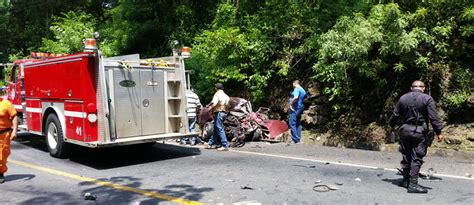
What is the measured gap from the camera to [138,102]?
30.2 feet

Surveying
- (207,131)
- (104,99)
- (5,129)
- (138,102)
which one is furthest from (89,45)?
(207,131)

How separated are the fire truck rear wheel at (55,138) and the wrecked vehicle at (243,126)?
377cm

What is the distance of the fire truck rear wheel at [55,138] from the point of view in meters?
9.50

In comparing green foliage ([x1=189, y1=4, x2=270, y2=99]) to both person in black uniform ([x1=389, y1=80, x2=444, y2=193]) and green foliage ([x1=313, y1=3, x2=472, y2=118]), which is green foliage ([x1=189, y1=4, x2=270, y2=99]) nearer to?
green foliage ([x1=313, y1=3, x2=472, y2=118])

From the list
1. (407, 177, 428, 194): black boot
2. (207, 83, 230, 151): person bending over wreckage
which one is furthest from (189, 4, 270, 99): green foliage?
(407, 177, 428, 194): black boot

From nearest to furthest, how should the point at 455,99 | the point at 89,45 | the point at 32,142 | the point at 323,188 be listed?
the point at 323,188 → the point at 89,45 → the point at 455,99 → the point at 32,142

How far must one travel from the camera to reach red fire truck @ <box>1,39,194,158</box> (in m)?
8.52

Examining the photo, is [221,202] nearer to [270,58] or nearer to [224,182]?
[224,182]

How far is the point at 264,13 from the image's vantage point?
1442 cm

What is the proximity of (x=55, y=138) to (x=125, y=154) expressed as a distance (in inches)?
61.9

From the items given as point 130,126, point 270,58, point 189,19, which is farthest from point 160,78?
point 189,19

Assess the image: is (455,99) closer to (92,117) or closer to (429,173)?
(429,173)

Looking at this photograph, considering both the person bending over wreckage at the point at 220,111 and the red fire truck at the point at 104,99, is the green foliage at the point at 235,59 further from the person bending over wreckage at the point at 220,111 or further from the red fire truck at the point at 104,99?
the red fire truck at the point at 104,99

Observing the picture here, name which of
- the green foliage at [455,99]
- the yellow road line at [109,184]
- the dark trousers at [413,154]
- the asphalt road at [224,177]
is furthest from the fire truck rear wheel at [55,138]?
the green foliage at [455,99]
